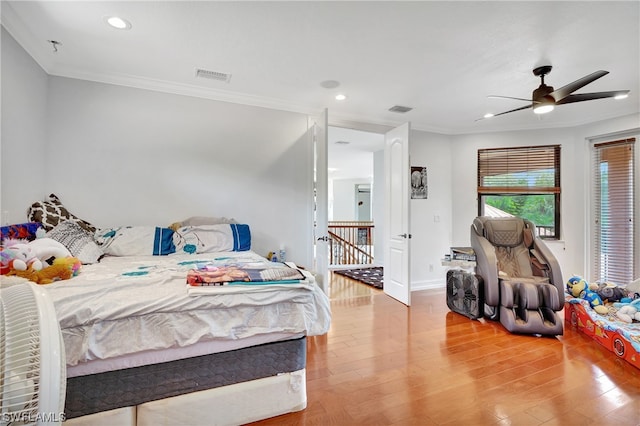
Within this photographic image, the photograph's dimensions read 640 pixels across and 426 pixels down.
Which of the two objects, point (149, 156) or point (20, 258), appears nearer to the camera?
point (20, 258)

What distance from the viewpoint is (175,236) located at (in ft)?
9.34

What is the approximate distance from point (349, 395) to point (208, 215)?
2.31 meters

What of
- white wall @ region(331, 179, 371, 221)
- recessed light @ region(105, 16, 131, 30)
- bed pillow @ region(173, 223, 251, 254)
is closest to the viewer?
recessed light @ region(105, 16, 131, 30)

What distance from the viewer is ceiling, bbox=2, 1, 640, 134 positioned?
6.53ft

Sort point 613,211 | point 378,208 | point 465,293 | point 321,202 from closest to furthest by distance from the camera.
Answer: point 465,293 < point 321,202 < point 613,211 < point 378,208

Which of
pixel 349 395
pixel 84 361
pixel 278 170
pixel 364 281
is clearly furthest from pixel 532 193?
pixel 84 361

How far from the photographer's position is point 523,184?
464 centimetres

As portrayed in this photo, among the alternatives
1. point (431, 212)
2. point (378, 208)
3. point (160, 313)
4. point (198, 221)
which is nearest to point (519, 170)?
point (431, 212)

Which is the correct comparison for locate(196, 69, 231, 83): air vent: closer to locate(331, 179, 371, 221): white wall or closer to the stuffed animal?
the stuffed animal

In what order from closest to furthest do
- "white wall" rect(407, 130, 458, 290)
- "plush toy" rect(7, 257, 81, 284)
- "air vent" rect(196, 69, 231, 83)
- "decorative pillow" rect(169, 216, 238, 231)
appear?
"plush toy" rect(7, 257, 81, 284) → "air vent" rect(196, 69, 231, 83) → "decorative pillow" rect(169, 216, 238, 231) → "white wall" rect(407, 130, 458, 290)

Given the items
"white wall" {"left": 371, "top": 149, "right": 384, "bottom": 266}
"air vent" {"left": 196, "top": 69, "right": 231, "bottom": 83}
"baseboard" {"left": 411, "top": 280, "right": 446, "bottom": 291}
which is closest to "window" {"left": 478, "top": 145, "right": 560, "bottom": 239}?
"baseboard" {"left": 411, "top": 280, "right": 446, "bottom": 291}

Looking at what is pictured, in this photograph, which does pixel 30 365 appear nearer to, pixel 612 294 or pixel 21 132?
pixel 21 132

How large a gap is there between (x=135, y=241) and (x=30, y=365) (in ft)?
6.59

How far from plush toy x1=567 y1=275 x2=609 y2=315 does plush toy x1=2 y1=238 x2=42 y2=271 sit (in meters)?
4.45
